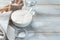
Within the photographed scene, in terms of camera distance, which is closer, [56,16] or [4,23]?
[4,23]

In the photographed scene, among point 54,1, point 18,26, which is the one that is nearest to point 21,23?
point 18,26

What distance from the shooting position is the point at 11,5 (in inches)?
42.8

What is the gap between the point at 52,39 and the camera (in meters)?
0.94

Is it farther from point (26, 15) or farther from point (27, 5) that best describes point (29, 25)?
point (27, 5)

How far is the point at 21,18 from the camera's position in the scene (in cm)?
99

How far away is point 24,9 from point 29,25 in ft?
0.49

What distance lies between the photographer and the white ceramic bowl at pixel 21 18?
3.16ft

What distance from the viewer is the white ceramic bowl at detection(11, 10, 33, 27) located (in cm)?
96

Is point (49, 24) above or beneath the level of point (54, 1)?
beneath

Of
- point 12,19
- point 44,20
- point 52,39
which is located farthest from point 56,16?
point 12,19

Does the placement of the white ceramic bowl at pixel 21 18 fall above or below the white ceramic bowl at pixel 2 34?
above

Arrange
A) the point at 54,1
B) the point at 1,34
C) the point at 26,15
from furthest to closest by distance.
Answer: the point at 54,1, the point at 26,15, the point at 1,34

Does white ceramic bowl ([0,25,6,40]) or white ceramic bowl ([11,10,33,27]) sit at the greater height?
white ceramic bowl ([11,10,33,27])

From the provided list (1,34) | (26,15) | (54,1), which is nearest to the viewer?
(1,34)
